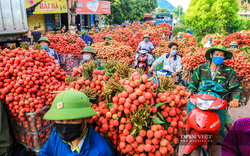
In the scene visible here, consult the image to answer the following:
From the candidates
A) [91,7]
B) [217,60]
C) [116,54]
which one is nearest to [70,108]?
[217,60]

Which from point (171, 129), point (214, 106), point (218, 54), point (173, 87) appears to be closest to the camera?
point (171, 129)

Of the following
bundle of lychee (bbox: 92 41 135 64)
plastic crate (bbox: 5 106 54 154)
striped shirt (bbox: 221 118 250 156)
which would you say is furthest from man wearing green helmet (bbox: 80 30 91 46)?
striped shirt (bbox: 221 118 250 156)

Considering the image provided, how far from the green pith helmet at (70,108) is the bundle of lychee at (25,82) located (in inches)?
41.0

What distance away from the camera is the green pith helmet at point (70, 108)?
1.55 metres

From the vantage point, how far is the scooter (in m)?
2.47

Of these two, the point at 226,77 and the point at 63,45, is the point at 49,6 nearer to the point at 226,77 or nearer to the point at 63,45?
the point at 63,45

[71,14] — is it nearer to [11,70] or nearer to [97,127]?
[11,70]

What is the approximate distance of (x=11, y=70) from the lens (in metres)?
2.59

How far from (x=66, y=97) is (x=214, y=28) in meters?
26.0

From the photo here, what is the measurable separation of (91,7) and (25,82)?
61.9ft

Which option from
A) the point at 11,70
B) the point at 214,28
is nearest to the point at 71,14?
the point at 11,70

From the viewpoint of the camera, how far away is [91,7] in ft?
63.8

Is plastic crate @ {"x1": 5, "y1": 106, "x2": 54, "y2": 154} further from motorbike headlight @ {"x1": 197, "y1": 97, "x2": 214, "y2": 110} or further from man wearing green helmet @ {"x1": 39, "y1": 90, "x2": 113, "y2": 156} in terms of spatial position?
motorbike headlight @ {"x1": 197, "y1": 97, "x2": 214, "y2": 110}

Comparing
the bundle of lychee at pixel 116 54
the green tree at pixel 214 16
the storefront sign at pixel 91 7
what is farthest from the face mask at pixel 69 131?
the green tree at pixel 214 16
